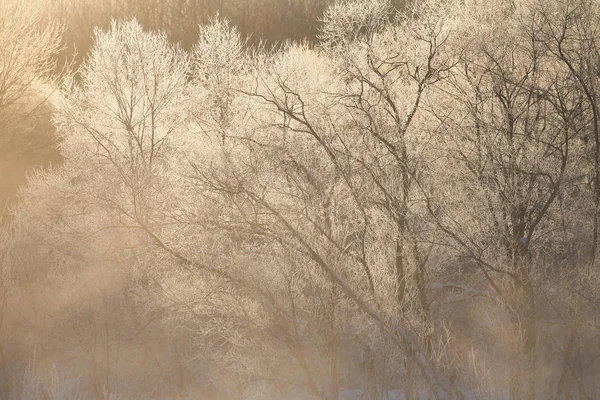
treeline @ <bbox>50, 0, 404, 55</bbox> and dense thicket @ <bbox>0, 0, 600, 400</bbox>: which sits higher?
treeline @ <bbox>50, 0, 404, 55</bbox>

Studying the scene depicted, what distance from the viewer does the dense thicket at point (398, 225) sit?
57.6ft

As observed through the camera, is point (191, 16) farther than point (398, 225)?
Yes

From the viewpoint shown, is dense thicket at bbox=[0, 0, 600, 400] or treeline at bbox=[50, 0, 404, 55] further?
treeline at bbox=[50, 0, 404, 55]

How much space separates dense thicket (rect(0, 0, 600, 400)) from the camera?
17562mm

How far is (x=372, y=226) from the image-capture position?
19.0 meters

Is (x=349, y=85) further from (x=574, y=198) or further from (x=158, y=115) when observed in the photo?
(x=158, y=115)

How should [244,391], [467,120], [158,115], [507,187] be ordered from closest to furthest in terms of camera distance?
[507,187] < [467,120] < [244,391] < [158,115]

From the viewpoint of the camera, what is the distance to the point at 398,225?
60.8 feet

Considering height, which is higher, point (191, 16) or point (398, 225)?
point (191, 16)

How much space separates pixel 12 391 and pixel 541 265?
1281cm

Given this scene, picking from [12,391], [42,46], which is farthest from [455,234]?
[42,46]

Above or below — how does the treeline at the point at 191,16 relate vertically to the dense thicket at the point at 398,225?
above

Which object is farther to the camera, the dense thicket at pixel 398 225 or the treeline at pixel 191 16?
the treeline at pixel 191 16

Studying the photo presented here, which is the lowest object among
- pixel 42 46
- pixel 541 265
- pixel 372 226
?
pixel 541 265
